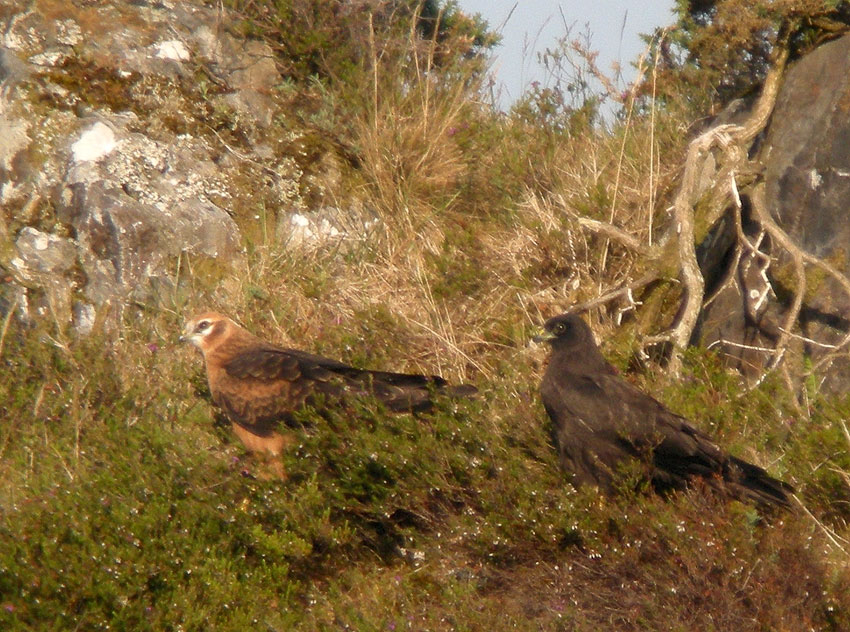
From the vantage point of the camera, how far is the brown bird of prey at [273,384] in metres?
5.41

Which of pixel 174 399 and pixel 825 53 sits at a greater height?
pixel 825 53

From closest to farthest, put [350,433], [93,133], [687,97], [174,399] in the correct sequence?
[350,433], [174,399], [93,133], [687,97]

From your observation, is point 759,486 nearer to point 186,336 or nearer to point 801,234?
point 801,234

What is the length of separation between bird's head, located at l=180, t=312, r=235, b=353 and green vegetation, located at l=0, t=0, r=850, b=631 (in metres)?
0.23

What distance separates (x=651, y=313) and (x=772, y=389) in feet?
3.32

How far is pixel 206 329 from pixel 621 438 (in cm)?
266

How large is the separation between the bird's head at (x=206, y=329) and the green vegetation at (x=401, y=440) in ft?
0.76

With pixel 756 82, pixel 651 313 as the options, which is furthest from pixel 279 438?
pixel 756 82

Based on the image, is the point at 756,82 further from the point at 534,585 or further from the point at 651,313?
the point at 534,585

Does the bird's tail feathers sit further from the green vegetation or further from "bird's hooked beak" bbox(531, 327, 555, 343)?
"bird's hooked beak" bbox(531, 327, 555, 343)

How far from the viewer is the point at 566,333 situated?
594 centimetres

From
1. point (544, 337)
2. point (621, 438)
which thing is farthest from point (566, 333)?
point (621, 438)

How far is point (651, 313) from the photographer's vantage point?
6625mm

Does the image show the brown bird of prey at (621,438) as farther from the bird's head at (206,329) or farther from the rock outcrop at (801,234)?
the bird's head at (206,329)
